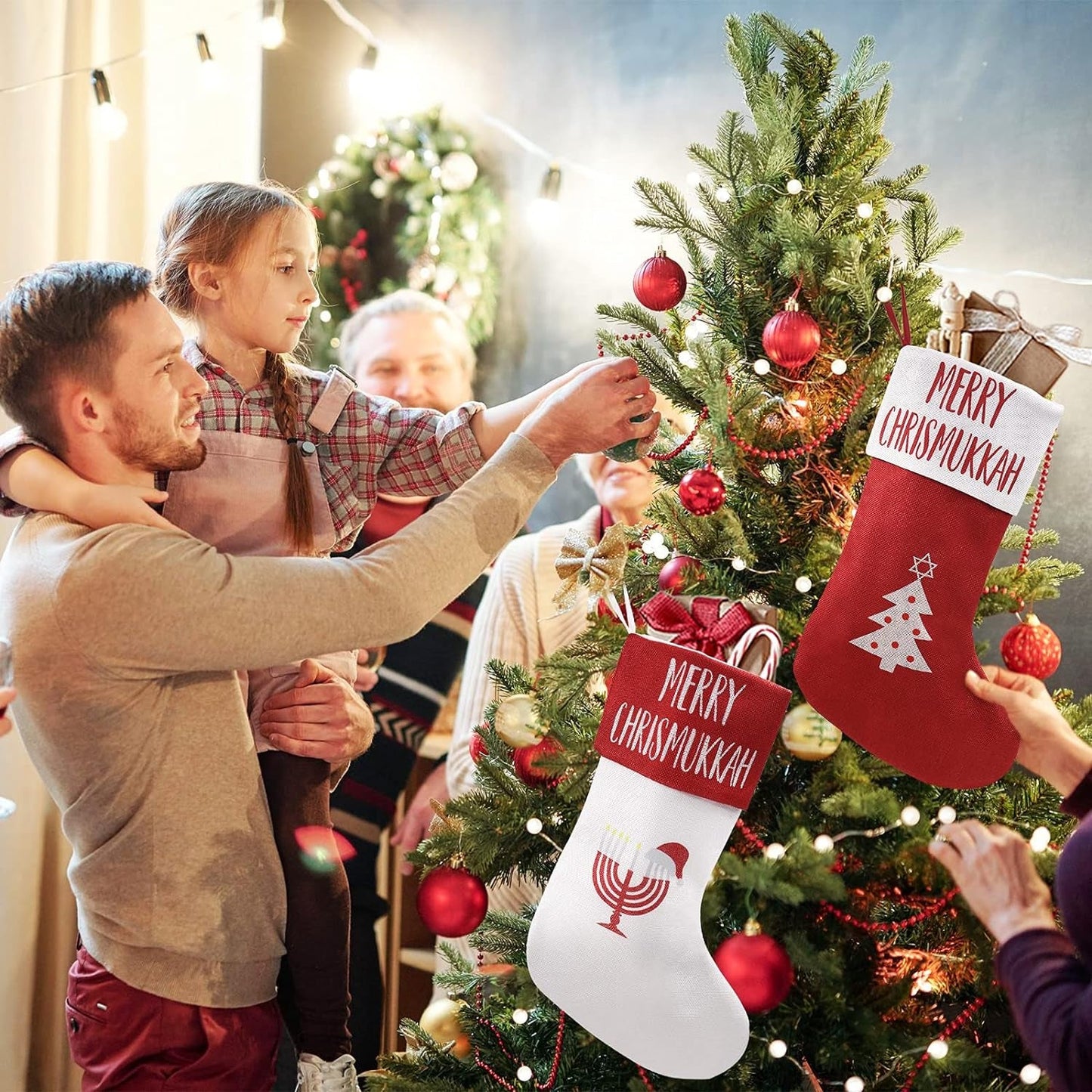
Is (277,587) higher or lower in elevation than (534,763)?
higher

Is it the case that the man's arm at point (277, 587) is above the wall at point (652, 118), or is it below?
below

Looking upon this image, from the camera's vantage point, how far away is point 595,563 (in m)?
1.55

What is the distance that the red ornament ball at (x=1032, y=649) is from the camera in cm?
143

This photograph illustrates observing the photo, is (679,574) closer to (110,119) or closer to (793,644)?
(793,644)

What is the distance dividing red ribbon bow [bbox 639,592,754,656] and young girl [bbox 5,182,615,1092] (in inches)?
15.5

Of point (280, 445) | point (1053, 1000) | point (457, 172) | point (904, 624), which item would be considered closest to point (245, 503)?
point (280, 445)

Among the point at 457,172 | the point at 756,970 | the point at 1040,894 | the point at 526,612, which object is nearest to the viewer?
the point at 1040,894

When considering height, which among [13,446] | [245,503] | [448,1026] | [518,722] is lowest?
[448,1026]

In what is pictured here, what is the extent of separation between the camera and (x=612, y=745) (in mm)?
1459

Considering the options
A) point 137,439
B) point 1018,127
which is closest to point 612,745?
point 137,439

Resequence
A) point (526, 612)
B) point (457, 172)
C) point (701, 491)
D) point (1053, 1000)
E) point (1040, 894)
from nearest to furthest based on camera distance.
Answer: point (1053, 1000), point (1040, 894), point (701, 491), point (526, 612), point (457, 172)

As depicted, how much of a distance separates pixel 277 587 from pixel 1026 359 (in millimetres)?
929

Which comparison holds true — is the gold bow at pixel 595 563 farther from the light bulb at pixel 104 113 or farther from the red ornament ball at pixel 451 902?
the light bulb at pixel 104 113

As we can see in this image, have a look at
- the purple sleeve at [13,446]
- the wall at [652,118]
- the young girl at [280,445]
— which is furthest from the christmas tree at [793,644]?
the wall at [652,118]
